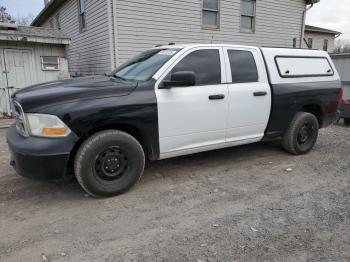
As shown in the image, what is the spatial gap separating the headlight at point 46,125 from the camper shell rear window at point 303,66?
3605 millimetres

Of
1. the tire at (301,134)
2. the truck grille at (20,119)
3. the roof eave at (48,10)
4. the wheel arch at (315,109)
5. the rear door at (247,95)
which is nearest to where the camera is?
the truck grille at (20,119)

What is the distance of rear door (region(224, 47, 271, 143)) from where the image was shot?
15.2 feet

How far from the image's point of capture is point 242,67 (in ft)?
15.6

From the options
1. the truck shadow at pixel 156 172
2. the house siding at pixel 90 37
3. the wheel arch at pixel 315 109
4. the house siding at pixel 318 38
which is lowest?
the truck shadow at pixel 156 172

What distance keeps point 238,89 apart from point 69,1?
11786mm

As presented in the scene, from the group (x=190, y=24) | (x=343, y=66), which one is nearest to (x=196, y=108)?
(x=343, y=66)

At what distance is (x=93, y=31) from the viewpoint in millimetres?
11344

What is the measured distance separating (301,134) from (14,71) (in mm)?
8222

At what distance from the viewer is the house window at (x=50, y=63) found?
9.74m

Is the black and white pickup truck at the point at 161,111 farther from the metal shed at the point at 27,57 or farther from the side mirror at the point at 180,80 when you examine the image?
the metal shed at the point at 27,57

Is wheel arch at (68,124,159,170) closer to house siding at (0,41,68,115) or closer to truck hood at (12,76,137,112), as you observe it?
truck hood at (12,76,137,112)

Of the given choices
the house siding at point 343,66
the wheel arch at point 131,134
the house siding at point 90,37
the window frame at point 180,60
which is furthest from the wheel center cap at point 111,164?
the house siding at point 343,66

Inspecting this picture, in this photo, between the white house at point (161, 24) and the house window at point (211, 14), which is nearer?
the white house at point (161, 24)

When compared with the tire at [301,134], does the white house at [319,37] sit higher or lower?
higher
